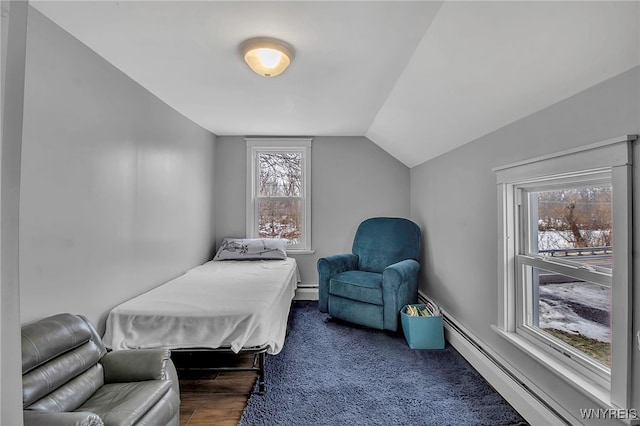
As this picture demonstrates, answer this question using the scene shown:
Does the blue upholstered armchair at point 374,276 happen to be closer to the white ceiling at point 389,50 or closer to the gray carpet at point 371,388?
the gray carpet at point 371,388

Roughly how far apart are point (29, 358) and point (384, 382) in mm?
2036

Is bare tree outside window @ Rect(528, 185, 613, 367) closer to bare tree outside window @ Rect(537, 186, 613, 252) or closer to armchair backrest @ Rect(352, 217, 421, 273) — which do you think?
bare tree outside window @ Rect(537, 186, 613, 252)

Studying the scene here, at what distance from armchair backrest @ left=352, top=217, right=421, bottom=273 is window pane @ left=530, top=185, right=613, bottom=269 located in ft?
5.46

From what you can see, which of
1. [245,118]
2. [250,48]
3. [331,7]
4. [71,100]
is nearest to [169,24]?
[250,48]

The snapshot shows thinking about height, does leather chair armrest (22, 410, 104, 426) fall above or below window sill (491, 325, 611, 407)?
above

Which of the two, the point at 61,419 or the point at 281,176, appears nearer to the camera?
the point at 61,419

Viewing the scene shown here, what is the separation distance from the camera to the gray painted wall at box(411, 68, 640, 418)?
128 cm

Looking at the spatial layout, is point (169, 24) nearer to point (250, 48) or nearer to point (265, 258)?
point (250, 48)

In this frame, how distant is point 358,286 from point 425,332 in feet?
2.50

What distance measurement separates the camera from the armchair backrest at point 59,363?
126 centimetres

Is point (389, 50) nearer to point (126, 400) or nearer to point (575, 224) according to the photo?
point (575, 224)

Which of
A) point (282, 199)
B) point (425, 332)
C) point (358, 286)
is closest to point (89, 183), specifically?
point (358, 286)

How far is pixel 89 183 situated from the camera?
194 cm

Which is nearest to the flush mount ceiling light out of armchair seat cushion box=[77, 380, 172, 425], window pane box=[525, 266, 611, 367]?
armchair seat cushion box=[77, 380, 172, 425]
